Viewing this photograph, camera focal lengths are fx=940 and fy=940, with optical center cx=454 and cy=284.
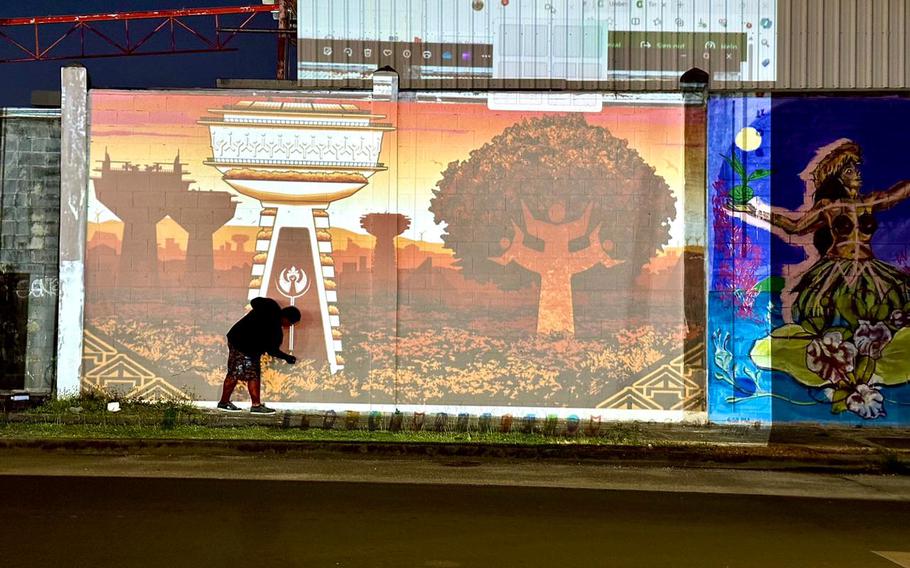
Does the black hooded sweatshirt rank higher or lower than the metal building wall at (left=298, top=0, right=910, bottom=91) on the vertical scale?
lower

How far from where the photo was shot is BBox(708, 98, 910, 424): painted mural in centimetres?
1343

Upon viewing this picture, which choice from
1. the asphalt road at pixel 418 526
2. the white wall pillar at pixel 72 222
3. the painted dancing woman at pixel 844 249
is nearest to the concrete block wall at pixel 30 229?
the white wall pillar at pixel 72 222

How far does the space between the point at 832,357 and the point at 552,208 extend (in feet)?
14.9

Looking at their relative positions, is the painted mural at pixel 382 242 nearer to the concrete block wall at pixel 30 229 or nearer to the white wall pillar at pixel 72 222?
the white wall pillar at pixel 72 222

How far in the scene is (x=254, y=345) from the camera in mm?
13562

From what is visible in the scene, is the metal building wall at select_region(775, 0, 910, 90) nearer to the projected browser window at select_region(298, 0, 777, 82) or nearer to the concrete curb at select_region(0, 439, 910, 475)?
the projected browser window at select_region(298, 0, 777, 82)

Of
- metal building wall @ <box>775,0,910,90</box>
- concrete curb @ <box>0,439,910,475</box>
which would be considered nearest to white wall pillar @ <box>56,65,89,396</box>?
concrete curb @ <box>0,439,910,475</box>

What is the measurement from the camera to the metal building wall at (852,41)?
47.3 feet

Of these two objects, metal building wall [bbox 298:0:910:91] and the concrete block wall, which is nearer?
the concrete block wall

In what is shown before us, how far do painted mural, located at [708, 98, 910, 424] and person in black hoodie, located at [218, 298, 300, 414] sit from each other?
6.26 m

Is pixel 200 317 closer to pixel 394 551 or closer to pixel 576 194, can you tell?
pixel 576 194

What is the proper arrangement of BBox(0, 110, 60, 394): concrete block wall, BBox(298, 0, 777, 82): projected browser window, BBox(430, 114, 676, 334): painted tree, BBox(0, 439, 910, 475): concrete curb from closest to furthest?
BBox(0, 439, 910, 475): concrete curb < BBox(430, 114, 676, 334): painted tree < BBox(0, 110, 60, 394): concrete block wall < BBox(298, 0, 777, 82): projected browser window

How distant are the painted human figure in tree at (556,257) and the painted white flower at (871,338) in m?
3.56

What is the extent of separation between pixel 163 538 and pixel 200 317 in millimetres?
7350
